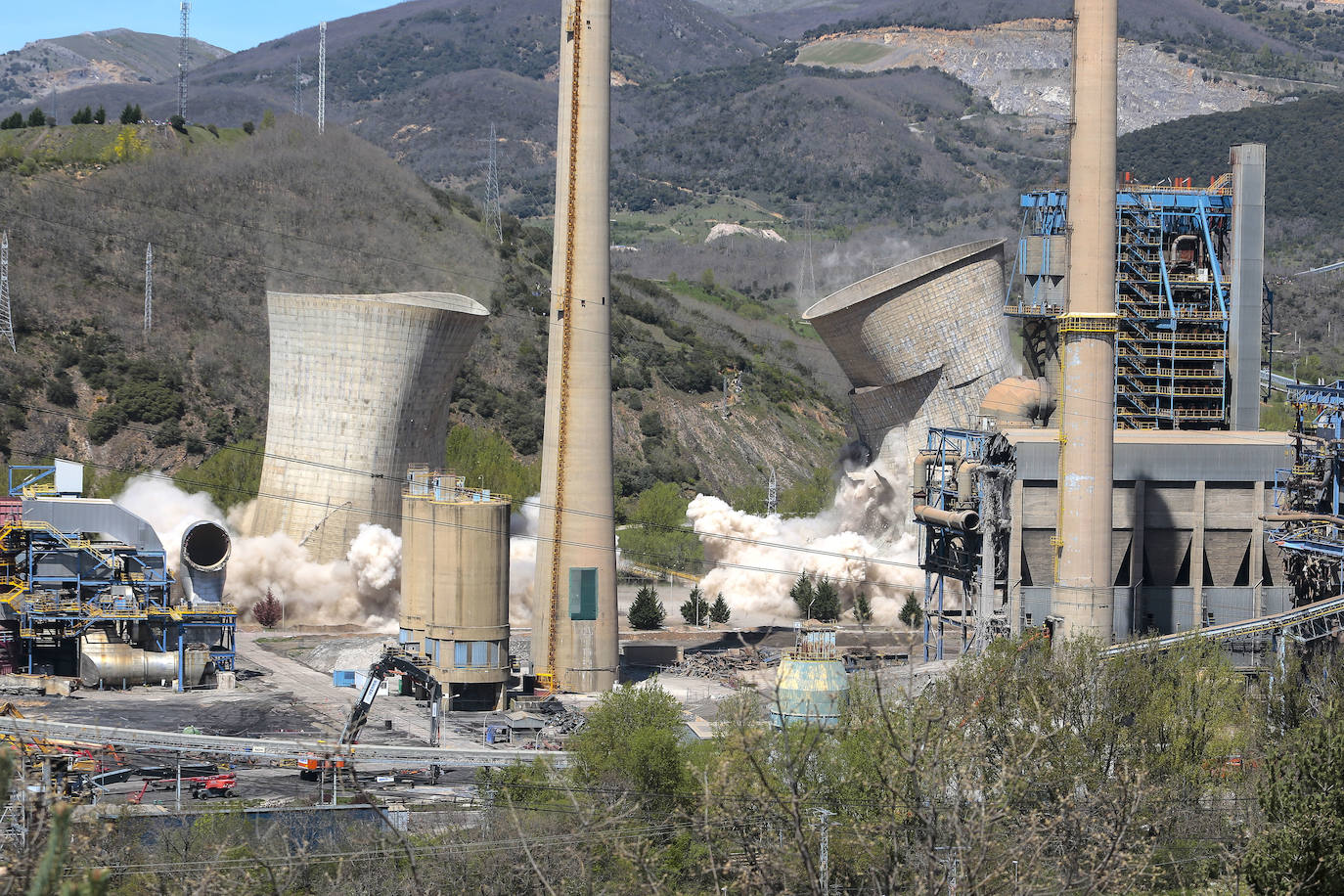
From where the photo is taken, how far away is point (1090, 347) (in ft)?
148

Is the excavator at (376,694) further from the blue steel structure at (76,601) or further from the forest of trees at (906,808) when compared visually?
the blue steel structure at (76,601)

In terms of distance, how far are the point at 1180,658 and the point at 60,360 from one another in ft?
201

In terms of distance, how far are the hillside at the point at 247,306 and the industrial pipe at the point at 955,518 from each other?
36861 mm

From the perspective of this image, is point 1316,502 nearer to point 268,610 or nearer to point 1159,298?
→ point 1159,298

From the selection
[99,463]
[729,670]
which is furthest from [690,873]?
[99,463]

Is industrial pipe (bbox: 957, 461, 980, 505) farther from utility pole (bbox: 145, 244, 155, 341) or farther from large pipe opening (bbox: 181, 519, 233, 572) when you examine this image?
utility pole (bbox: 145, 244, 155, 341)

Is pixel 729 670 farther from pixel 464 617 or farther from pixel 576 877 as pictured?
pixel 576 877

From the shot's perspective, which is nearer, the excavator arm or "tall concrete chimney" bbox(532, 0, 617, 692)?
the excavator arm

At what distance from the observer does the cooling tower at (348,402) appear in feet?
207

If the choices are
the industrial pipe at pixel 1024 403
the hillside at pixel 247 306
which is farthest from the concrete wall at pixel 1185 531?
the hillside at pixel 247 306

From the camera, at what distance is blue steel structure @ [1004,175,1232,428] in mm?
60250

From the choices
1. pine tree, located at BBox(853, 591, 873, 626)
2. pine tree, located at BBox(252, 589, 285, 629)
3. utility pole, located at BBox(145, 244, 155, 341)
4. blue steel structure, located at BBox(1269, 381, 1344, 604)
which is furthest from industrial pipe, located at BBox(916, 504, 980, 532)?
utility pole, located at BBox(145, 244, 155, 341)

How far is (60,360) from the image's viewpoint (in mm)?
86375

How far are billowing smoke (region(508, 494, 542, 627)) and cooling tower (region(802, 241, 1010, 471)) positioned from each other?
1311 centimetres
